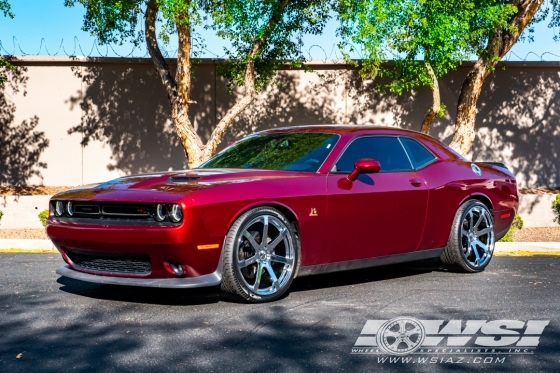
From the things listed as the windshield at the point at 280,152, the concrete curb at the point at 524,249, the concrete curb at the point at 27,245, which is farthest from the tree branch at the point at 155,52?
the windshield at the point at 280,152

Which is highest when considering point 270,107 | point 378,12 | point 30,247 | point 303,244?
point 378,12

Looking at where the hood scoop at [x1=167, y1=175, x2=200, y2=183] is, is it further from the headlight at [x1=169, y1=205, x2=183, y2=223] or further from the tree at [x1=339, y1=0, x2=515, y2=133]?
the tree at [x1=339, y1=0, x2=515, y2=133]

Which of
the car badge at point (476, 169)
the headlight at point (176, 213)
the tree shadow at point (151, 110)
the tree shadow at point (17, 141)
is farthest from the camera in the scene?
the tree shadow at point (151, 110)

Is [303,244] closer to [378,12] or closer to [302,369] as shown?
[302,369]

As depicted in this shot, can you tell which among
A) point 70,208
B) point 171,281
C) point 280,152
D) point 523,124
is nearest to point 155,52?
point 523,124

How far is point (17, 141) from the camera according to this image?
61.3ft

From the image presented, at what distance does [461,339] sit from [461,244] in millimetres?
3114

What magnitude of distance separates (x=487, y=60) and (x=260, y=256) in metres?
10.9

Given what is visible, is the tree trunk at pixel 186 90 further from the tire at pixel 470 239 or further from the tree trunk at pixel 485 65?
the tire at pixel 470 239

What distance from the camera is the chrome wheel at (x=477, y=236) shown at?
29.1 feet

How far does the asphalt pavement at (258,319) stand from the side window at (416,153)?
1.13m

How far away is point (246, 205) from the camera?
267 inches

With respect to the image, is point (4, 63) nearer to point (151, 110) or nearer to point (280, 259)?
point (151, 110)

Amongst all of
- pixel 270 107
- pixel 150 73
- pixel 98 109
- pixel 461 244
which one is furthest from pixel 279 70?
pixel 461 244
